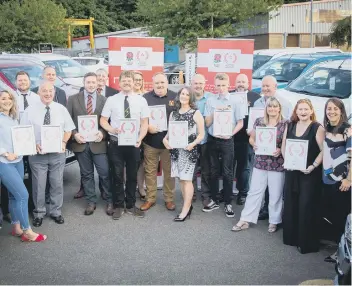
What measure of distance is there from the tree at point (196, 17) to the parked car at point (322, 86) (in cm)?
1725

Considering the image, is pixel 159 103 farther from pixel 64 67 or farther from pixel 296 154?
pixel 64 67

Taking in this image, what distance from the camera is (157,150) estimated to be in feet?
21.0

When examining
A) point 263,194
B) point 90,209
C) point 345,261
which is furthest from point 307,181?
point 90,209

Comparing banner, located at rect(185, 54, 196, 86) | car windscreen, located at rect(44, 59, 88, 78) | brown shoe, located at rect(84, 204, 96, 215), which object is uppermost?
car windscreen, located at rect(44, 59, 88, 78)

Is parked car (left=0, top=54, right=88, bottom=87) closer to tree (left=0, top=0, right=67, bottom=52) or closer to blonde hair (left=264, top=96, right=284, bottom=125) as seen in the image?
blonde hair (left=264, top=96, right=284, bottom=125)

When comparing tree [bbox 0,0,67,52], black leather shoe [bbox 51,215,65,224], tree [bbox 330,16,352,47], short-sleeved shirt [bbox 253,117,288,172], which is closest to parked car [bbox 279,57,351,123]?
short-sleeved shirt [bbox 253,117,288,172]

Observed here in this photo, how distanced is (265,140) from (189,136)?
1.01 meters

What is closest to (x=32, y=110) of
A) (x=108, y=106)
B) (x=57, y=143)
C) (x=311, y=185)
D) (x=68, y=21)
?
(x=57, y=143)

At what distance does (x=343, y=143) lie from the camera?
4609 mm

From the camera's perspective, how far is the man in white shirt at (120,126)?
19.5 feet

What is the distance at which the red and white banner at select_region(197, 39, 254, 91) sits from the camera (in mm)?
7809

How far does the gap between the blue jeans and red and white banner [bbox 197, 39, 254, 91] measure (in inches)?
152

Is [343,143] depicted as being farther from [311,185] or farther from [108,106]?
[108,106]

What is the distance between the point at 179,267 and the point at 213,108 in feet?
7.84
